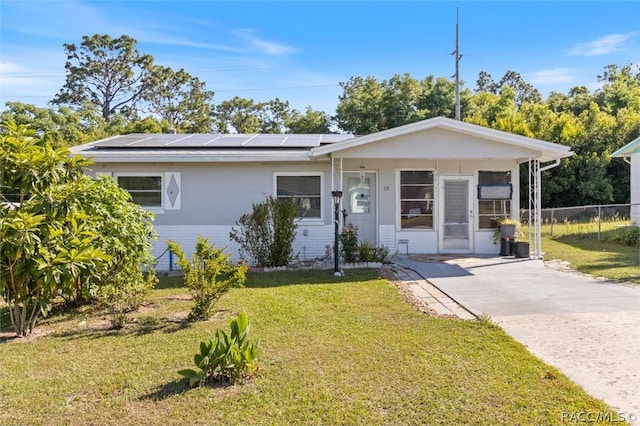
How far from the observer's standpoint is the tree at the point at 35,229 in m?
4.53

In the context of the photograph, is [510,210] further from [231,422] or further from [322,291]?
[231,422]

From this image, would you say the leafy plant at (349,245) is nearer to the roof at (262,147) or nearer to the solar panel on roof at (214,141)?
the roof at (262,147)

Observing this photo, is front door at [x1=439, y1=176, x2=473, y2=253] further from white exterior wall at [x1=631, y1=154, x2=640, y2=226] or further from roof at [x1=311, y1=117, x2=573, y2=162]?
white exterior wall at [x1=631, y1=154, x2=640, y2=226]

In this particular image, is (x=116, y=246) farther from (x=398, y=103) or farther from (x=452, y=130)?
(x=398, y=103)

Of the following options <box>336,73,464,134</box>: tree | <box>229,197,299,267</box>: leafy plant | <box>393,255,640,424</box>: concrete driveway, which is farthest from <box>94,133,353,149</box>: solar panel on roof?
<box>336,73,464,134</box>: tree

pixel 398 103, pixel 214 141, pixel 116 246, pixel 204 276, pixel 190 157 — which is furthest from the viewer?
pixel 398 103

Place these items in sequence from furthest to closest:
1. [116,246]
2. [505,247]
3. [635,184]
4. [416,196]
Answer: [635,184]
[416,196]
[505,247]
[116,246]

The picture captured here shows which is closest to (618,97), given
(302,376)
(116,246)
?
(116,246)

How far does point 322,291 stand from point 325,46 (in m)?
10.6

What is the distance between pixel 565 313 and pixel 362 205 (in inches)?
245

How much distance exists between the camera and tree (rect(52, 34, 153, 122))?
115ft

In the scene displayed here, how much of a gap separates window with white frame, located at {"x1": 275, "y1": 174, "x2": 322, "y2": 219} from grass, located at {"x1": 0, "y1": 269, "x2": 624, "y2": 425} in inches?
204

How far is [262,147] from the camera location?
11094mm

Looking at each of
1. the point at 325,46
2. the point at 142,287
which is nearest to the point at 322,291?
the point at 142,287
